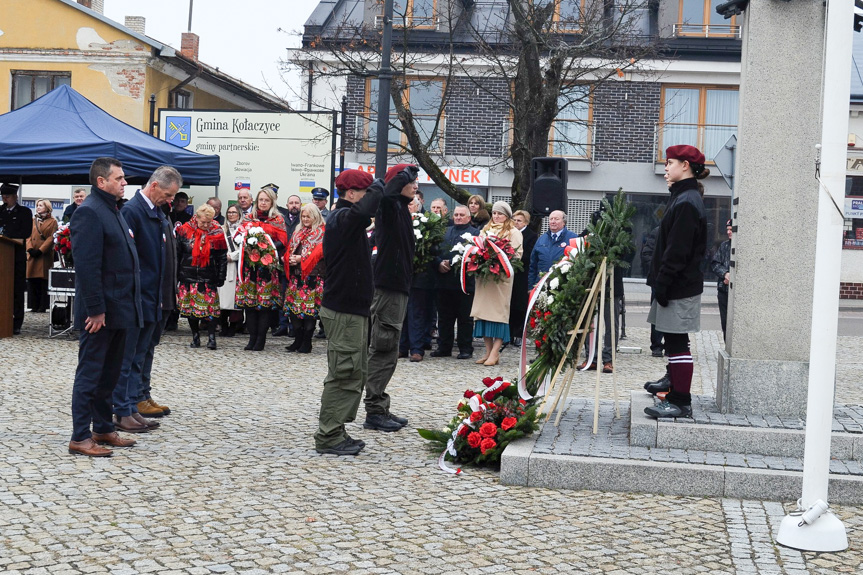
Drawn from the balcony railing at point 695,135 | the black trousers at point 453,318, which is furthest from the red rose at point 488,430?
the balcony railing at point 695,135

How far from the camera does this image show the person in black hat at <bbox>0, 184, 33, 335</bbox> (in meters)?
14.9

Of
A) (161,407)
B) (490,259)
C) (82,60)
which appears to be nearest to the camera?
(161,407)

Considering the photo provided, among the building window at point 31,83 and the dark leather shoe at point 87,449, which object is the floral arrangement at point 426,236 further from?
the building window at point 31,83

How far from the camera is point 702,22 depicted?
2947 cm

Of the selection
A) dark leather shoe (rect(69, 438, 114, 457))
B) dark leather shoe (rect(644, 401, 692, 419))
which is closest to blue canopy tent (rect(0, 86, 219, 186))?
dark leather shoe (rect(69, 438, 114, 457))

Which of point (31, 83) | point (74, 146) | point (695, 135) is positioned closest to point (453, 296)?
point (74, 146)

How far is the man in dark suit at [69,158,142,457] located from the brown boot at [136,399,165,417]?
1167 mm

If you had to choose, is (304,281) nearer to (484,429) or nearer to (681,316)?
(484,429)

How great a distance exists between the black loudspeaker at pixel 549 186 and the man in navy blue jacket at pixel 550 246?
895 millimetres

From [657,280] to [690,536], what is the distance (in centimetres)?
234

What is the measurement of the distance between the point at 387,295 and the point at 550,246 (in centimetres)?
488

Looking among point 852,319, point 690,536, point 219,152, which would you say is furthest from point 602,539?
point 852,319

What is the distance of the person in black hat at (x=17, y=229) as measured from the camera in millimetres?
14852

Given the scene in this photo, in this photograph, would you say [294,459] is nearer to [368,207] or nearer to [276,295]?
[368,207]
